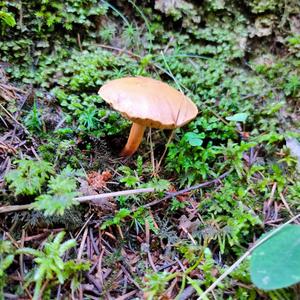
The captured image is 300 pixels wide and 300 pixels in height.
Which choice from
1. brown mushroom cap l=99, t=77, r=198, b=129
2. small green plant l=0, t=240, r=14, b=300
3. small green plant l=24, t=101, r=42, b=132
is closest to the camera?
small green plant l=0, t=240, r=14, b=300

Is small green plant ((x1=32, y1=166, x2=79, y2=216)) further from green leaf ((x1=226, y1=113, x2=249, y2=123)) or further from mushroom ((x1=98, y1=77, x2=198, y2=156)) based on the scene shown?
green leaf ((x1=226, y1=113, x2=249, y2=123))

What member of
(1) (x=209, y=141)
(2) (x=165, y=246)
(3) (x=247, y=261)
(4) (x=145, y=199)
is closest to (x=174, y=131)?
(1) (x=209, y=141)

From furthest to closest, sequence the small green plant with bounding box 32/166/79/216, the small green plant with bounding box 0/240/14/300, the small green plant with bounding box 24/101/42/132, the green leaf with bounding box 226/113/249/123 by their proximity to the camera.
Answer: the green leaf with bounding box 226/113/249/123 < the small green plant with bounding box 24/101/42/132 < the small green plant with bounding box 32/166/79/216 < the small green plant with bounding box 0/240/14/300

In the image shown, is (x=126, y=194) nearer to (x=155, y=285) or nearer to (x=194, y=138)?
(x=155, y=285)

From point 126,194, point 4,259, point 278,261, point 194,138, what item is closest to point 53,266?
point 4,259

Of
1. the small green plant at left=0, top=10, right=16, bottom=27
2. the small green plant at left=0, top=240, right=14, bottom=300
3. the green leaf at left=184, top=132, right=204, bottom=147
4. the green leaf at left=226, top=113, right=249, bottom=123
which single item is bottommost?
the small green plant at left=0, top=240, right=14, bottom=300

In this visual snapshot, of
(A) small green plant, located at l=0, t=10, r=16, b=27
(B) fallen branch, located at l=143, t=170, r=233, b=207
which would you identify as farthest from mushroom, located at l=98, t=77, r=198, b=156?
(A) small green plant, located at l=0, t=10, r=16, b=27

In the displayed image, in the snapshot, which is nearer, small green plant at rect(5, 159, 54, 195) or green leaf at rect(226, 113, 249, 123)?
small green plant at rect(5, 159, 54, 195)
